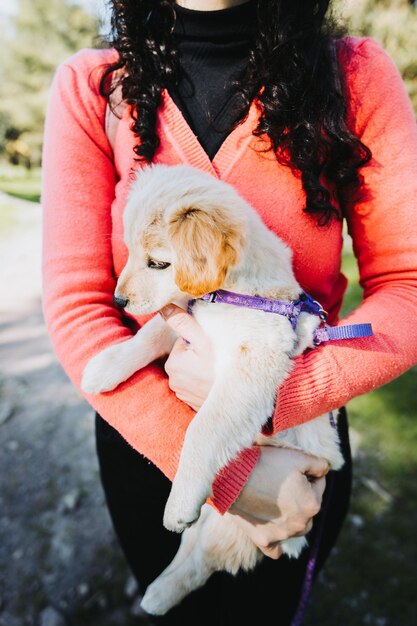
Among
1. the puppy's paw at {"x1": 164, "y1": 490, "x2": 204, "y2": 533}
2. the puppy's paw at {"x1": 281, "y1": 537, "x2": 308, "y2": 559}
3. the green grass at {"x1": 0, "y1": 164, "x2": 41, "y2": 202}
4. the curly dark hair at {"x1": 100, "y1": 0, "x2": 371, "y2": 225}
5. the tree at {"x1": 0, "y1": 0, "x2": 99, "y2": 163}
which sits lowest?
the green grass at {"x1": 0, "y1": 164, "x2": 41, "y2": 202}

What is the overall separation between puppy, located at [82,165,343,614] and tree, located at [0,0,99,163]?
102 feet

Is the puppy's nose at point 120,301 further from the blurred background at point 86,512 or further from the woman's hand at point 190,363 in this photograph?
the blurred background at point 86,512

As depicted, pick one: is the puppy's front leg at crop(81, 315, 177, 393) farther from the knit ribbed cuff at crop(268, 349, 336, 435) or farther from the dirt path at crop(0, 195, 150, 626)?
the dirt path at crop(0, 195, 150, 626)

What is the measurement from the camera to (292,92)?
157cm

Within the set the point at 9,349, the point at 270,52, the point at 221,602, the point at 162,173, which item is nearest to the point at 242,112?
the point at 270,52

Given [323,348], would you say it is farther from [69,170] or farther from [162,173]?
[69,170]

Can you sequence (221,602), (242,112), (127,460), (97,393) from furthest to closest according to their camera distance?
(221,602), (127,460), (242,112), (97,393)

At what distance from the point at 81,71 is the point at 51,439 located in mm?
3236

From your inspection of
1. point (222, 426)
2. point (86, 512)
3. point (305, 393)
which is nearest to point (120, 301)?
point (222, 426)

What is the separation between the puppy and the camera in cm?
144

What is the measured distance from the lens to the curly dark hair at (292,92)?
1.54 m

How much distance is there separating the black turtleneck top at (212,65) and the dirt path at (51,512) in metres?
2.70

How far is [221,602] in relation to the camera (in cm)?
187

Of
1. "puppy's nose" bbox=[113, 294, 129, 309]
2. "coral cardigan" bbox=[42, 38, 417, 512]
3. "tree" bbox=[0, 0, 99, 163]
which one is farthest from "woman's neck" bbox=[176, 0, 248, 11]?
"tree" bbox=[0, 0, 99, 163]
